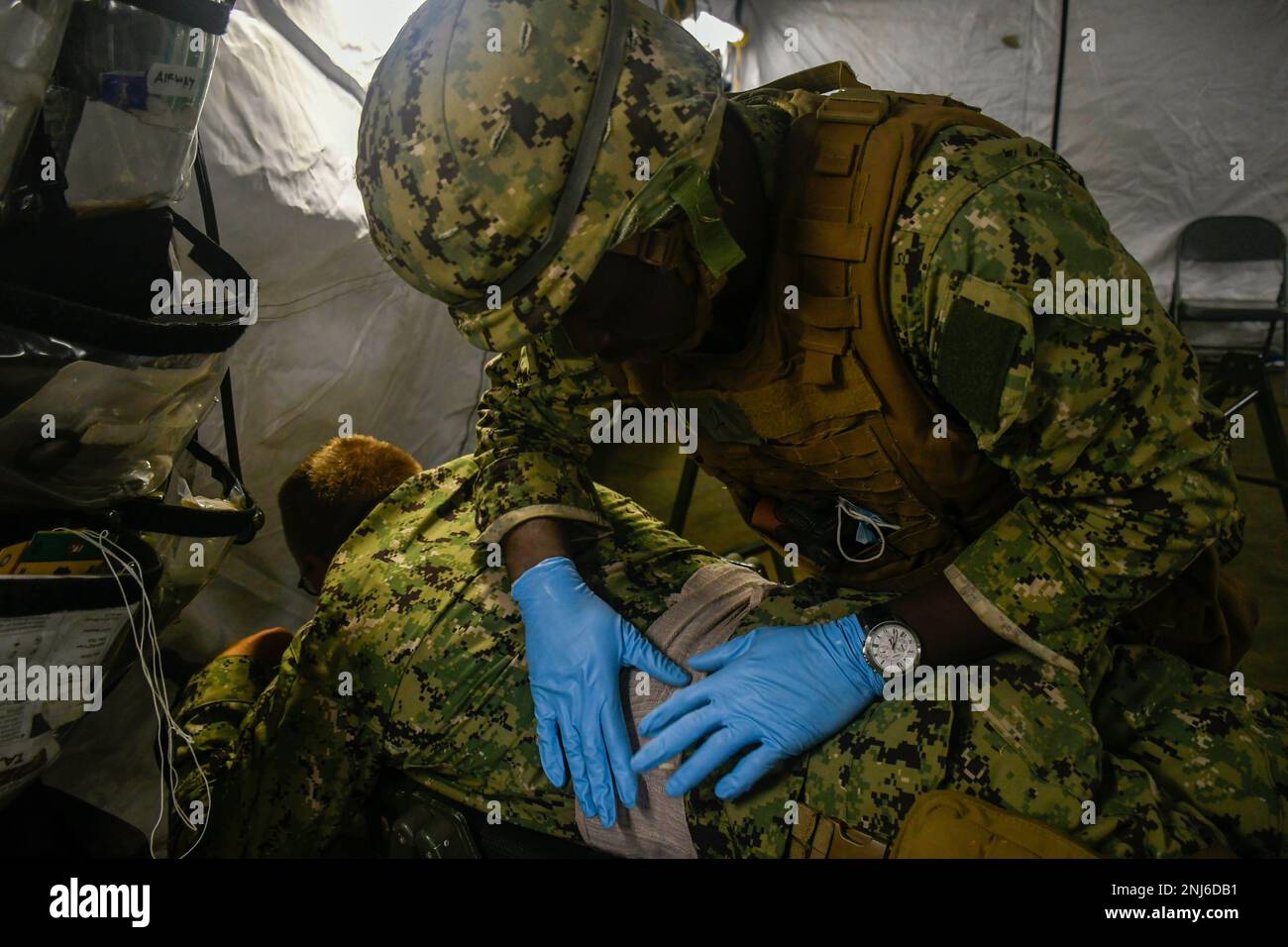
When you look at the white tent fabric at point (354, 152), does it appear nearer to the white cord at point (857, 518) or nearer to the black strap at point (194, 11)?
the black strap at point (194, 11)

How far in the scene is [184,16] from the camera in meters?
1.12

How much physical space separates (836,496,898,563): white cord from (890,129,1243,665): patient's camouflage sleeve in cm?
29

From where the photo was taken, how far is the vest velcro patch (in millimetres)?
1060

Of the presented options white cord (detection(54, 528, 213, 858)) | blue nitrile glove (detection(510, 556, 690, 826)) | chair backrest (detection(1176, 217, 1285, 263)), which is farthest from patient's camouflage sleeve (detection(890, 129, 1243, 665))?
chair backrest (detection(1176, 217, 1285, 263))

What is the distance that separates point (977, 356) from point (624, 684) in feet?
2.41

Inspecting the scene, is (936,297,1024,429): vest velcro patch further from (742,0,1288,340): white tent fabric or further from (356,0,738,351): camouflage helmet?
(742,0,1288,340): white tent fabric

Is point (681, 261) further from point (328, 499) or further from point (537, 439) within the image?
point (328, 499)

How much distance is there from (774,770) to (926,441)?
0.52 meters

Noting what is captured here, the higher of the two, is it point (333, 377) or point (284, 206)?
point (284, 206)

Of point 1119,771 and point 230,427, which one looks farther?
point 230,427

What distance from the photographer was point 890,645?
1260 millimetres

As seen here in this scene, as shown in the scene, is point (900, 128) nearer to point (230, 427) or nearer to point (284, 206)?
point (230, 427)

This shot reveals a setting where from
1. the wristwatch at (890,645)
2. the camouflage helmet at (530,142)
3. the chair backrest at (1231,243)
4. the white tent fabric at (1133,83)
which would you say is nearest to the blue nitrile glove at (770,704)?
the wristwatch at (890,645)
